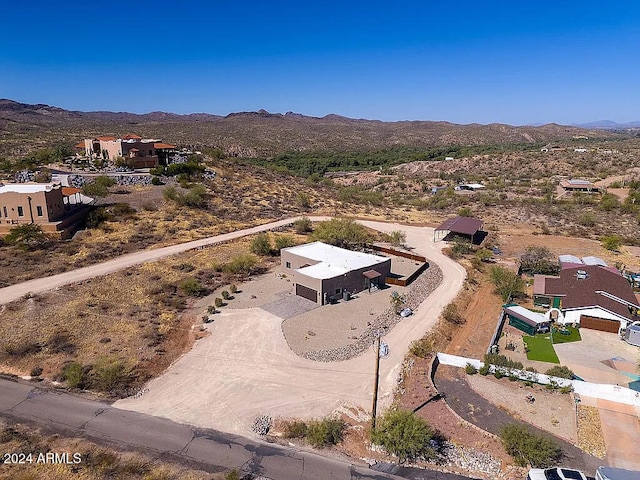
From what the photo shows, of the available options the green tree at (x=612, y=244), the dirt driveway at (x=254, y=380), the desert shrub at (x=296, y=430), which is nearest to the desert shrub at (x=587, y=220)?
the green tree at (x=612, y=244)

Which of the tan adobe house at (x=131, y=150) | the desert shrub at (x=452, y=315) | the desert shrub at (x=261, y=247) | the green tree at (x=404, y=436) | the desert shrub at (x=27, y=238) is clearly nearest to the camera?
the green tree at (x=404, y=436)

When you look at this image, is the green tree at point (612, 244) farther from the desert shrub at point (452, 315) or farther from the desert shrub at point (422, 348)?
the desert shrub at point (422, 348)

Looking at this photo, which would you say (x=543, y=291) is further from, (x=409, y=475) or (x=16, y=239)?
(x=16, y=239)

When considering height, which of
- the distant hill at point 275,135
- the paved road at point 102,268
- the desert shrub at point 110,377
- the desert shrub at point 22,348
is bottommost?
the desert shrub at point 110,377

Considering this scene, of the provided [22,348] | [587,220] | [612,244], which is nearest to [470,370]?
[22,348]

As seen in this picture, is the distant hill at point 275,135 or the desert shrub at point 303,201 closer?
the desert shrub at point 303,201
